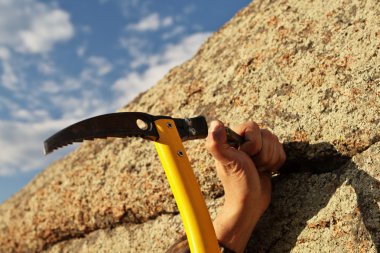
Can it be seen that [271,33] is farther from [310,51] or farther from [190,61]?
[190,61]

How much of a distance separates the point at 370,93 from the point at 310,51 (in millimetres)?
464

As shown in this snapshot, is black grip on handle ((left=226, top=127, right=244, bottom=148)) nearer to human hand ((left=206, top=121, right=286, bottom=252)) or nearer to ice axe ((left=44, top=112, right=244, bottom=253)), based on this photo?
human hand ((left=206, top=121, right=286, bottom=252))

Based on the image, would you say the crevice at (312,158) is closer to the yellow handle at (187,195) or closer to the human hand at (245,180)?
the human hand at (245,180)

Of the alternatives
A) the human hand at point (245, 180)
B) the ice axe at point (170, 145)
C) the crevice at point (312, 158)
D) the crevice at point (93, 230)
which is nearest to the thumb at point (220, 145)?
the human hand at point (245, 180)

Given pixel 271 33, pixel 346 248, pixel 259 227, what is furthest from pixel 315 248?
pixel 271 33

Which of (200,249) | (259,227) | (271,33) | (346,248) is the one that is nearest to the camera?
(200,249)

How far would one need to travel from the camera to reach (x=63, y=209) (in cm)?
353

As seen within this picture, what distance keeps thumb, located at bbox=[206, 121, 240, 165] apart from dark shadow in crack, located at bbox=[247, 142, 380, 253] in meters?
0.36

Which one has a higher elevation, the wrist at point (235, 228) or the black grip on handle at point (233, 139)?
the black grip on handle at point (233, 139)

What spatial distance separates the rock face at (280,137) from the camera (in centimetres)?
212

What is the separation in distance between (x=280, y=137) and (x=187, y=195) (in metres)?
0.72

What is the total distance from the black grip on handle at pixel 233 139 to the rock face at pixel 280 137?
0.98 feet

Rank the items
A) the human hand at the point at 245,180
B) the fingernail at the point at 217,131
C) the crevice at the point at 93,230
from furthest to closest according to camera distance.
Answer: the crevice at the point at 93,230 < the human hand at the point at 245,180 < the fingernail at the point at 217,131

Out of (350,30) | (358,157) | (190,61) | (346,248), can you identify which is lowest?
(346,248)
